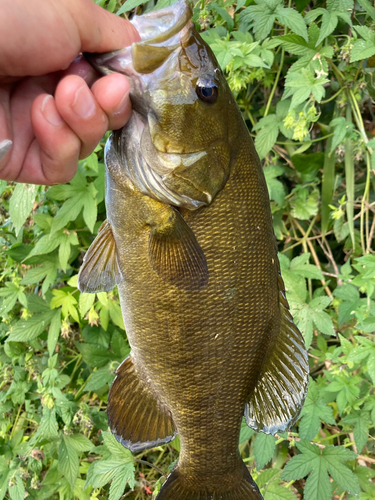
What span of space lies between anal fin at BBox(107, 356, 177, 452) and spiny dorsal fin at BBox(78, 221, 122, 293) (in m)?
0.26

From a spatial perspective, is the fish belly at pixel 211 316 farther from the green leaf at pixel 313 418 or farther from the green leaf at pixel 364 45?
the green leaf at pixel 364 45

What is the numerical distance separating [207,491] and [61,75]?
112 centimetres

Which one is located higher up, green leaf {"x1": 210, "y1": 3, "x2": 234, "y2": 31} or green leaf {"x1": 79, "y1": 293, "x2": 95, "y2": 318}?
green leaf {"x1": 210, "y1": 3, "x2": 234, "y2": 31}

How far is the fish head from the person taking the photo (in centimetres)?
78

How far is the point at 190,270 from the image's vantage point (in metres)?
0.91

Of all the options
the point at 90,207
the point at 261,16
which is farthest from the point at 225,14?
the point at 90,207

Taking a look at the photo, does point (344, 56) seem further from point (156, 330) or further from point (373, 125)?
point (156, 330)

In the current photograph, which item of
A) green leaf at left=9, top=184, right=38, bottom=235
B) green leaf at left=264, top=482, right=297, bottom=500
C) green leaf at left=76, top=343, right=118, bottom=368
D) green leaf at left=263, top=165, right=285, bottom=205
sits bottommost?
green leaf at left=264, top=482, right=297, bottom=500

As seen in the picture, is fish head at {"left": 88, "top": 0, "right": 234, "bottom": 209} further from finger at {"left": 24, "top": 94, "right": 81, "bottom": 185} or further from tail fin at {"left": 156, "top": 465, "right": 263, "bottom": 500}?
tail fin at {"left": 156, "top": 465, "right": 263, "bottom": 500}

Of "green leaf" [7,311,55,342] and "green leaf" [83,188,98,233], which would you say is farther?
"green leaf" [7,311,55,342]

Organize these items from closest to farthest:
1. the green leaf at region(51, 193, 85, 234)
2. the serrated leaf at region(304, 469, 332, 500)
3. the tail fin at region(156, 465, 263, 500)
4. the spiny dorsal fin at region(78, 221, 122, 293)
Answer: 1. the spiny dorsal fin at region(78, 221, 122, 293)
2. the tail fin at region(156, 465, 263, 500)
3. the serrated leaf at region(304, 469, 332, 500)
4. the green leaf at region(51, 193, 85, 234)

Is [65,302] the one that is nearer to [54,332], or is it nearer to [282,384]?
[54,332]

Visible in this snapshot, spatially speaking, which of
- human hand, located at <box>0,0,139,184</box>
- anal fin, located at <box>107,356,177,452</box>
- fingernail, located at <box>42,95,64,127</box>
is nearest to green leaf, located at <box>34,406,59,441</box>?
anal fin, located at <box>107,356,177,452</box>

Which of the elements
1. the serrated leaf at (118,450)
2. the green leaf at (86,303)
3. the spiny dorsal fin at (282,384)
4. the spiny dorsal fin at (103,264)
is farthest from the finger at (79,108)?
the serrated leaf at (118,450)
